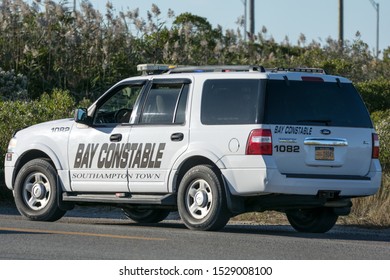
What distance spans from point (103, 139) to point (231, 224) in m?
2.14

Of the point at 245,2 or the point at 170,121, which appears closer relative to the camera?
the point at 170,121

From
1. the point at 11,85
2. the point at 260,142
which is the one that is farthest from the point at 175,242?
the point at 11,85

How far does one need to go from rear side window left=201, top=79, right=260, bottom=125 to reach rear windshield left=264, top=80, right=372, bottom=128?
178 mm

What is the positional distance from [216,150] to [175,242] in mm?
1691

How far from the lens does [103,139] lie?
14984 millimetres

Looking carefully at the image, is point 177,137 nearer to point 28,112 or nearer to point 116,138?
point 116,138

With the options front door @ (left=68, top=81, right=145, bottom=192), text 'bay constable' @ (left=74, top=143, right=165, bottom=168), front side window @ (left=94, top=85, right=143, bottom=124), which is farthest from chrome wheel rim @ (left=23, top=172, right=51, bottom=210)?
front side window @ (left=94, top=85, right=143, bottom=124)

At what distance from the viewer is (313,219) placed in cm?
1475

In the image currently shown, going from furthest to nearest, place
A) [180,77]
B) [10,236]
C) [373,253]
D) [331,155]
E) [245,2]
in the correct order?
1. [245,2]
2. [180,77]
3. [331,155]
4. [10,236]
5. [373,253]

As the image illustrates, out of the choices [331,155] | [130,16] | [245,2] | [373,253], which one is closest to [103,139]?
[331,155]

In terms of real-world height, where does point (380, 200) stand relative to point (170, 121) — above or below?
below

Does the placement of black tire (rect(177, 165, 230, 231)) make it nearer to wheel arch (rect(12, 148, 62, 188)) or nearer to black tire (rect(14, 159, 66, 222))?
black tire (rect(14, 159, 66, 222))

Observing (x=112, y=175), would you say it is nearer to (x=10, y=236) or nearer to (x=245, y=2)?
(x=10, y=236)

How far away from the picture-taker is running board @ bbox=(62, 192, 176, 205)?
46.9 feet
